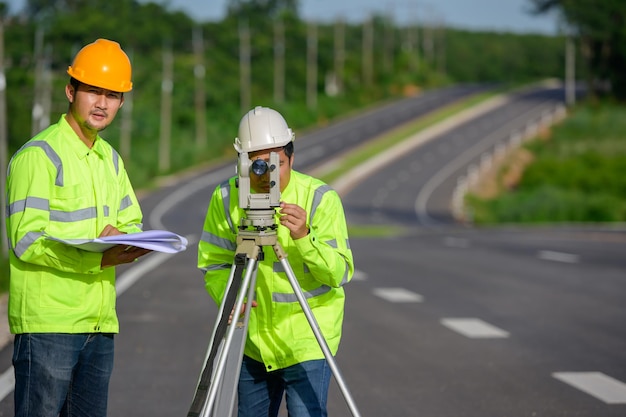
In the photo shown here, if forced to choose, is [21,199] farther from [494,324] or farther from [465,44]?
[465,44]

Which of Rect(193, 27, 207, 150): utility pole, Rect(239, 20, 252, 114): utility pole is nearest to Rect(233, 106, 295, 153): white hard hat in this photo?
Rect(193, 27, 207, 150): utility pole

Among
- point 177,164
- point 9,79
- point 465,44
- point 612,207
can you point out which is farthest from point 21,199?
point 465,44

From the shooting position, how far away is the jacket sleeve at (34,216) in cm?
450

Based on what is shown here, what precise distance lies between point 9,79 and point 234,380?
60.8 meters

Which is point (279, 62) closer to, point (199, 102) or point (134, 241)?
point (199, 102)

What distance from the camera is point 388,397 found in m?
8.64

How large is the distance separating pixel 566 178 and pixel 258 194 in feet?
206

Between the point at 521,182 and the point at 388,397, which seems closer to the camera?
the point at 388,397

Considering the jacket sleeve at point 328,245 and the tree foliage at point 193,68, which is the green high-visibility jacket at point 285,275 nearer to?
the jacket sleeve at point 328,245

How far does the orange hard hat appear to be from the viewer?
472cm

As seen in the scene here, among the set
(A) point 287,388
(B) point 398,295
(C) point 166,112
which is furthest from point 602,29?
(A) point 287,388

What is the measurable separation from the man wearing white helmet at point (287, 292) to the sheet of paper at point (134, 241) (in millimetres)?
360

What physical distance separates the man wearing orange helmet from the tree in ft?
308

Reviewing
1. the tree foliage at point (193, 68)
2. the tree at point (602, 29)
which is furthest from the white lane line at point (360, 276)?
the tree at point (602, 29)
